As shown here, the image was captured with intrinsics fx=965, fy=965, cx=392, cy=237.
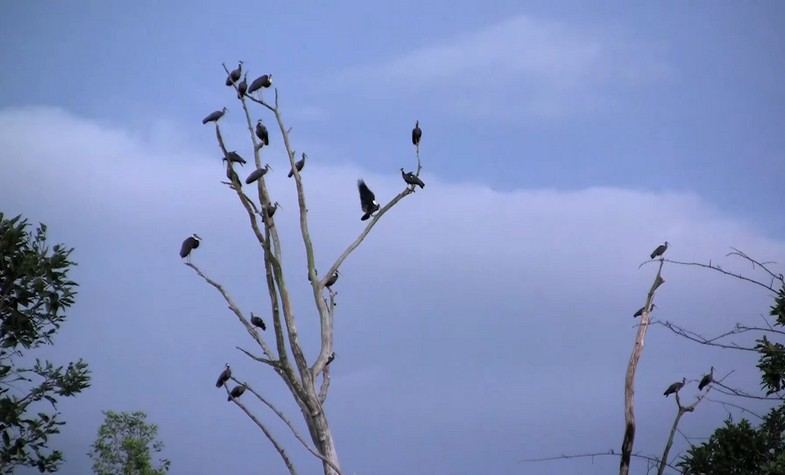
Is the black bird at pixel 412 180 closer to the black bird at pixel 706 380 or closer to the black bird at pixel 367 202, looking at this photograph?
the black bird at pixel 367 202

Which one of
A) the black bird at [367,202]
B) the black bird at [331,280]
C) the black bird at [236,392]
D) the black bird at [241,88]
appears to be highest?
the black bird at [241,88]

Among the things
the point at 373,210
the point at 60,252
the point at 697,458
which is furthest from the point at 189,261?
the point at 697,458

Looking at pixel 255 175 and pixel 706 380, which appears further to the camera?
pixel 706 380

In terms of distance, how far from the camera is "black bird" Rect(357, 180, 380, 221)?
34.6 ft

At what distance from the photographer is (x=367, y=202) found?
10586 millimetres

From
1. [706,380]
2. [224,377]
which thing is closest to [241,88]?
[224,377]

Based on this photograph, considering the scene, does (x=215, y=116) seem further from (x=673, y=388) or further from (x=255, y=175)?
(x=673, y=388)

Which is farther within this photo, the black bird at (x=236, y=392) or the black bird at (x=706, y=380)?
the black bird at (x=706, y=380)

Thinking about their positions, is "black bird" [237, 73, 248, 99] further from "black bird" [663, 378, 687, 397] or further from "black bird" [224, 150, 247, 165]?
"black bird" [663, 378, 687, 397]

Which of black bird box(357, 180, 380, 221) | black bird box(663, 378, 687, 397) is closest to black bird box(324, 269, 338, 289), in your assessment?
black bird box(357, 180, 380, 221)

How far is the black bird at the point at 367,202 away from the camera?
1054 centimetres

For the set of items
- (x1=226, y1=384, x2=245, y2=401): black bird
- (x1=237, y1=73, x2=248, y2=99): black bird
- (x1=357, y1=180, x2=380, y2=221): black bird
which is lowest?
(x1=226, y1=384, x2=245, y2=401): black bird

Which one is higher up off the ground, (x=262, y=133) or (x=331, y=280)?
(x=262, y=133)

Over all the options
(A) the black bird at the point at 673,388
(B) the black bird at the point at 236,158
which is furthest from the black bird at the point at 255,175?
(A) the black bird at the point at 673,388
